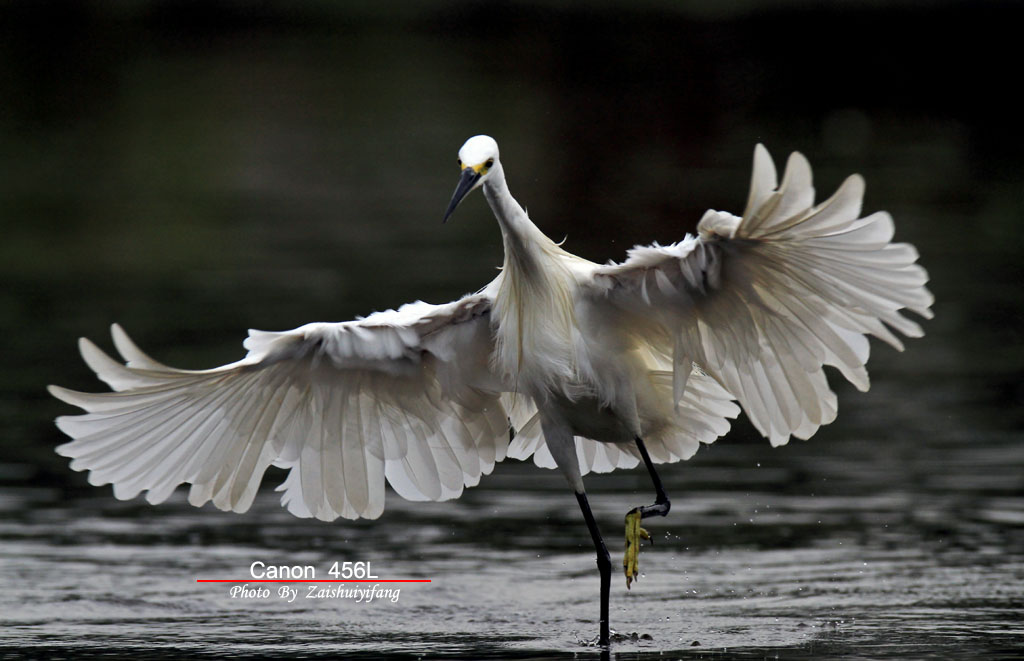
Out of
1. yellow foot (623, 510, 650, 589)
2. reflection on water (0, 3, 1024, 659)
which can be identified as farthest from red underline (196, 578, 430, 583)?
yellow foot (623, 510, 650, 589)

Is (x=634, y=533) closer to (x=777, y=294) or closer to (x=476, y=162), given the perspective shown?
(x=777, y=294)

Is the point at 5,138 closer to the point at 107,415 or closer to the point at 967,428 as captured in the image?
the point at 967,428

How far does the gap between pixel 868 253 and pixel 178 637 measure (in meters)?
3.94

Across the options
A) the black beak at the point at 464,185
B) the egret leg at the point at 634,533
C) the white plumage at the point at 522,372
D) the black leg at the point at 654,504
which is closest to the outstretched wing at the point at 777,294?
the white plumage at the point at 522,372

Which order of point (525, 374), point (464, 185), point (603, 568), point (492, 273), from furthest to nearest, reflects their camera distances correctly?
point (492, 273) < point (603, 568) < point (525, 374) < point (464, 185)

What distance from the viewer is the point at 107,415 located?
820cm

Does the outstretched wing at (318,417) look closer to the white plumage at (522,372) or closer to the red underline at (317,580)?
the white plumage at (522,372)

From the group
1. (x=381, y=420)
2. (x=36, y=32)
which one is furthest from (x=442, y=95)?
(x=381, y=420)

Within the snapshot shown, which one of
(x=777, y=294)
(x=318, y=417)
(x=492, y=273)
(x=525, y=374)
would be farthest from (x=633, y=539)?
(x=492, y=273)

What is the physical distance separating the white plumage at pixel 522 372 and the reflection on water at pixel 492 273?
847 mm

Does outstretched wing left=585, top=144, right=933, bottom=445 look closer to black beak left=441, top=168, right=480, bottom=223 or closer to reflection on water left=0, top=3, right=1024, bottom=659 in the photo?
black beak left=441, top=168, right=480, bottom=223

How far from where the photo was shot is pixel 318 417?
8.97 meters

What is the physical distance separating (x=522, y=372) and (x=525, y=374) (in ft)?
0.08

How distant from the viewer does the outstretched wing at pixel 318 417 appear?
8.27 m
